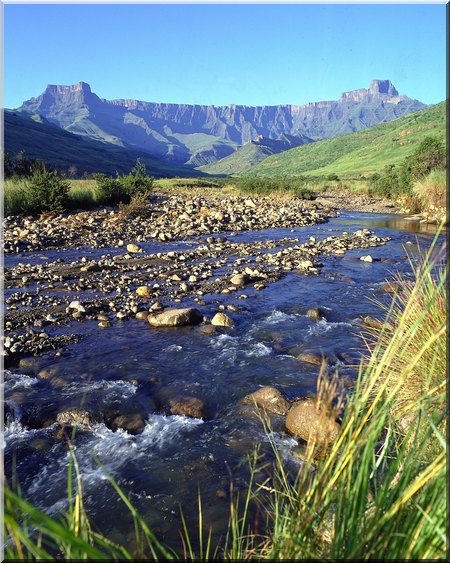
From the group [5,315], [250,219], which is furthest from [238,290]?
[250,219]

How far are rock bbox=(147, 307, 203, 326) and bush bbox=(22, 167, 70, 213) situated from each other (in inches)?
585

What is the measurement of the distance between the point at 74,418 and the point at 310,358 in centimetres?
426

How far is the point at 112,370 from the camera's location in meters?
7.25

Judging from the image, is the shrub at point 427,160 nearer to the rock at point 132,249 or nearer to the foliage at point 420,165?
the foliage at point 420,165

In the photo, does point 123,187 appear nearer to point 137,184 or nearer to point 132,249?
point 137,184

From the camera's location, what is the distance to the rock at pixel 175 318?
9172 mm

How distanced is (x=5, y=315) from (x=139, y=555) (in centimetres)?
921

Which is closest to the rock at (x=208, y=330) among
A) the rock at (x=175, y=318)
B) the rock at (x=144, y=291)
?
the rock at (x=175, y=318)

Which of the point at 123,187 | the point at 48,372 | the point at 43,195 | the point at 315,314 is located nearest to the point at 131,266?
the point at 315,314

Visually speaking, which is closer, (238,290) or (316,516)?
(316,516)

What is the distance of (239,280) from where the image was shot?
40.6 feet

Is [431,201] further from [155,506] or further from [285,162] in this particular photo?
[285,162]

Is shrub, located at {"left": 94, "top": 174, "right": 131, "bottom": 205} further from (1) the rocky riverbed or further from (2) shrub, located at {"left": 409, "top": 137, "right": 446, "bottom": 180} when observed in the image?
(2) shrub, located at {"left": 409, "top": 137, "right": 446, "bottom": 180}

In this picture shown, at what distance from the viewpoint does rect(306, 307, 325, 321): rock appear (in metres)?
9.74
